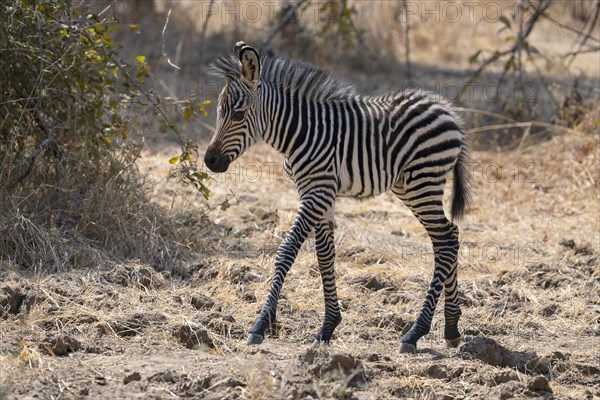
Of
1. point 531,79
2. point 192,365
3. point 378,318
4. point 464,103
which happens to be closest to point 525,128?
point 464,103

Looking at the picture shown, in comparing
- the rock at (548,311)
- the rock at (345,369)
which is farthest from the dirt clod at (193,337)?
the rock at (548,311)

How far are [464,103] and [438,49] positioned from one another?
3646 mm

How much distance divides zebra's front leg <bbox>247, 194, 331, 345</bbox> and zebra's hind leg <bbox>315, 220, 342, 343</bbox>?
262 millimetres

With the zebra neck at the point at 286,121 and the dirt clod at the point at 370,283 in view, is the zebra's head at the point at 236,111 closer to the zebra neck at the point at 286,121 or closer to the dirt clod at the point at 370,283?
the zebra neck at the point at 286,121

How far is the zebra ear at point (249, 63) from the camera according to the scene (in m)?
6.31

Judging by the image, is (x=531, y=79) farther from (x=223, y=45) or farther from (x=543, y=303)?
(x=543, y=303)

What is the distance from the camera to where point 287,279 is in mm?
7848

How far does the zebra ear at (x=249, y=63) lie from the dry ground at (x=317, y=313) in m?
1.75

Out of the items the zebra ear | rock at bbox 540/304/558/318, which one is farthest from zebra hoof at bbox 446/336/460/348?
the zebra ear

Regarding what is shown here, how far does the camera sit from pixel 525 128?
1298 centimetres

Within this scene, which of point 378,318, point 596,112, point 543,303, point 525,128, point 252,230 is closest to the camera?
point 378,318

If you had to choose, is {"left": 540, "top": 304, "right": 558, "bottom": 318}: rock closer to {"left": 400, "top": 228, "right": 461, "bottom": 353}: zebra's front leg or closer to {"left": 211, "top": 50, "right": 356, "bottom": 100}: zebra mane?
{"left": 400, "top": 228, "right": 461, "bottom": 353}: zebra's front leg

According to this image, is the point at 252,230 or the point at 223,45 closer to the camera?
the point at 252,230

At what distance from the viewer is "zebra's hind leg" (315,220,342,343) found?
649cm
